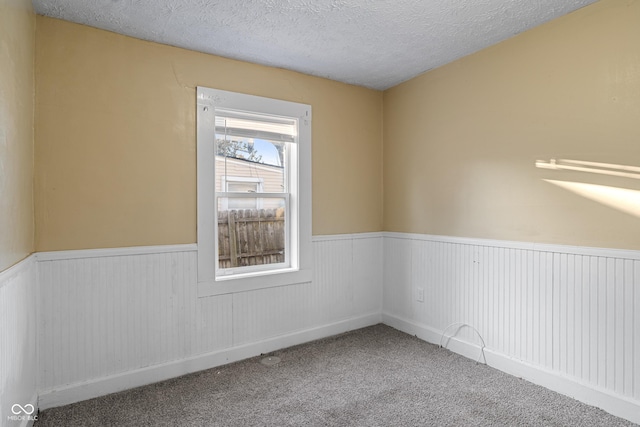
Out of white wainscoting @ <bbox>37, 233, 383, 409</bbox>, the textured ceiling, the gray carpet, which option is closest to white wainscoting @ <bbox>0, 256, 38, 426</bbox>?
white wainscoting @ <bbox>37, 233, 383, 409</bbox>

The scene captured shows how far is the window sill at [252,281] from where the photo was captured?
2867 mm

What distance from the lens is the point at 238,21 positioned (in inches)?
93.3

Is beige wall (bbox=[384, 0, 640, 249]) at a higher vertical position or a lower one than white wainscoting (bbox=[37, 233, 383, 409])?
higher

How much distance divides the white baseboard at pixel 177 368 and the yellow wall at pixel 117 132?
916 mm

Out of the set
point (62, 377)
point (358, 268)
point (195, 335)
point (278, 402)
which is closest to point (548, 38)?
point (358, 268)

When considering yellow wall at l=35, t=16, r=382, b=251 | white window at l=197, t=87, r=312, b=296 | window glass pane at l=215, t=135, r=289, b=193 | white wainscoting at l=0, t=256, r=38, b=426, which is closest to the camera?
white wainscoting at l=0, t=256, r=38, b=426

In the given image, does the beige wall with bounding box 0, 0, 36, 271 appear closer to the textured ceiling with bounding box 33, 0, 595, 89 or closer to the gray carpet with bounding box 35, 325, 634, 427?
the textured ceiling with bounding box 33, 0, 595, 89

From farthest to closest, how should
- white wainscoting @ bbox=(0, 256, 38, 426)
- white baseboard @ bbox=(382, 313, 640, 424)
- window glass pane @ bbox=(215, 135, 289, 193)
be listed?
1. window glass pane @ bbox=(215, 135, 289, 193)
2. white baseboard @ bbox=(382, 313, 640, 424)
3. white wainscoting @ bbox=(0, 256, 38, 426)

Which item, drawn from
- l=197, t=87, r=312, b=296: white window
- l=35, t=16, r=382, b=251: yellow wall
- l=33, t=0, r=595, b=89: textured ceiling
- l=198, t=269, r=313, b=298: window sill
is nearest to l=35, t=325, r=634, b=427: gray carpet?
l=198, t=269, r=313, b=298: window sill

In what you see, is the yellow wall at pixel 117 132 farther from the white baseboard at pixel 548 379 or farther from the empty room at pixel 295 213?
the white baseboard at pixel 548 379

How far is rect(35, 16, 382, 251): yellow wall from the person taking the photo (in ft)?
7.57

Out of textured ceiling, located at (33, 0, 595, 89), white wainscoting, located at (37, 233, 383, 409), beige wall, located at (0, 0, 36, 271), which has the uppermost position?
textured ceiling, located at (33, 0, 595, 89)

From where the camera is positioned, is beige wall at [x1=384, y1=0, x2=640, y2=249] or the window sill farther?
the window sill

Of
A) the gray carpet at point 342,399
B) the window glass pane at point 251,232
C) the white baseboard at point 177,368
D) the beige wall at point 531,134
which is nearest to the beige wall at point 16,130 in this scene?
the white baseboard at point 177,368
